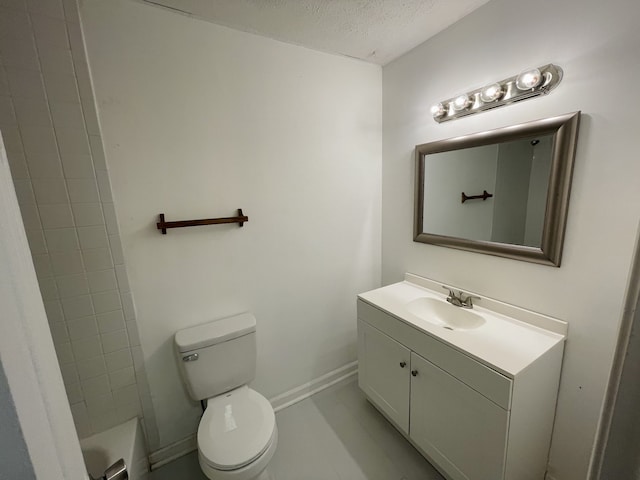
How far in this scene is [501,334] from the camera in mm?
1247

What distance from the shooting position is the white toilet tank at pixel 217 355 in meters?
1.40

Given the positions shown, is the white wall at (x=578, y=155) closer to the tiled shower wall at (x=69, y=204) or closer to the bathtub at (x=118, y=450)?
the tiled shower wall at (x=69, y=204)

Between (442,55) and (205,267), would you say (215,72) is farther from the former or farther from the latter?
(442,55)

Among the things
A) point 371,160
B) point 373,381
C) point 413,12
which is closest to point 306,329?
point 373,381

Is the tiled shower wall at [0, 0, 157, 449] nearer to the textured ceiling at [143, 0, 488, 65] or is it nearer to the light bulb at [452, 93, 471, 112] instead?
the textured ceiling at [143, 0, 488, 65]

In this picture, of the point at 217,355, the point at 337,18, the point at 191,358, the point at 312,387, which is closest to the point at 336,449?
the point at 312,387

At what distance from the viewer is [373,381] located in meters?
1.71

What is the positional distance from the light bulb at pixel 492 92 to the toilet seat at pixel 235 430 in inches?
75.4

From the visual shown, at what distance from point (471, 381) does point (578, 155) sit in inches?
41.2

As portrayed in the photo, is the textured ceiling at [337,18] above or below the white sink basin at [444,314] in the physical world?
above

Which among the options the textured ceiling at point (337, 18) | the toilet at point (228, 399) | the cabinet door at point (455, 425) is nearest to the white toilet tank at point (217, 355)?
the toilet at point (228, 399)

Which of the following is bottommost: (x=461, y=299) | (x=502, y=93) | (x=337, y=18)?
(x=461, y=299)

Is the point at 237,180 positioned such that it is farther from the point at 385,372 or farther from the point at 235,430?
the point at 385,372

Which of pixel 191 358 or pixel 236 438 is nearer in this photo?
pixel 236 438
